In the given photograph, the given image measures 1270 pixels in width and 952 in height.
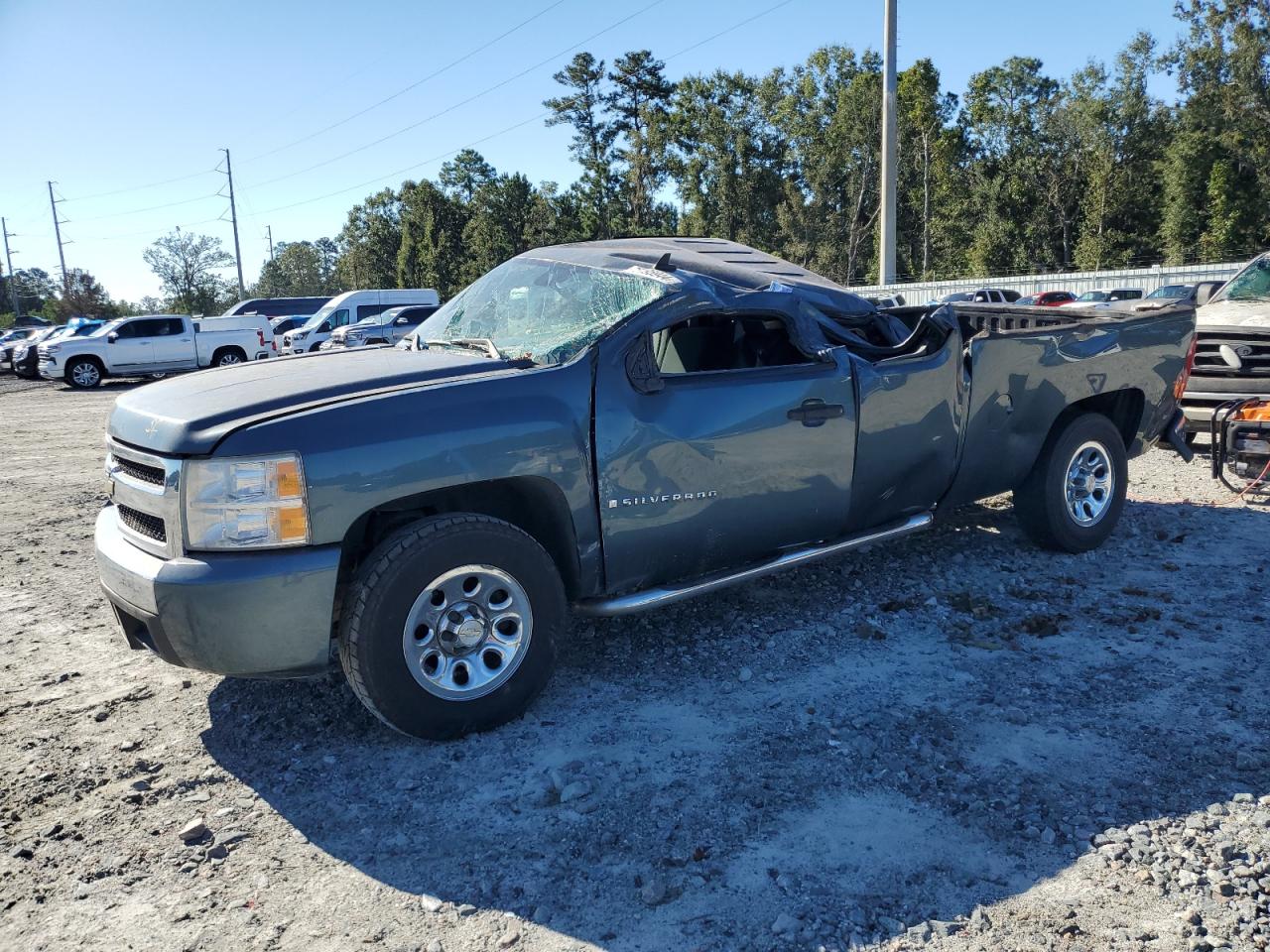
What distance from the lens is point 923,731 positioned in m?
3.71

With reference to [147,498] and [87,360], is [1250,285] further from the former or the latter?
[87,360]

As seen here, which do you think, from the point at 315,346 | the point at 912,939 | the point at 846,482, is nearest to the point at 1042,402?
the point at 846,482

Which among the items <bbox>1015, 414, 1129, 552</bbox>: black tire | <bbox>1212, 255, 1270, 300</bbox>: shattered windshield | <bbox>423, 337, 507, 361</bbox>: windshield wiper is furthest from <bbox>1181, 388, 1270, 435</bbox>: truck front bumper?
<bbox>423, 337, 507, 361</bbox>: windshield wiper

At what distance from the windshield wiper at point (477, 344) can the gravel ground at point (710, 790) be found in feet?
4.72

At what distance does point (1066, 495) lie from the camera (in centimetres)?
575

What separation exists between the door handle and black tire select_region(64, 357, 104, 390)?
2559 cm

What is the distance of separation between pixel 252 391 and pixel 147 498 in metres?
→ 0.54

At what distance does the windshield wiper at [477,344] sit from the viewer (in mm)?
4207

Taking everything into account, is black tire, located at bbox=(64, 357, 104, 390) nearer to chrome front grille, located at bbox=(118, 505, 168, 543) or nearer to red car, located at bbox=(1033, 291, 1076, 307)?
chrome front grille, located at bbox=(118, 505, 168, 543)

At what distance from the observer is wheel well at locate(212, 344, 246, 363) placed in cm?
2642

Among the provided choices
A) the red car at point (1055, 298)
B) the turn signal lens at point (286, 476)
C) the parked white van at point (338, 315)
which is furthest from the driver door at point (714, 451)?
the red car at point (1055, 298)

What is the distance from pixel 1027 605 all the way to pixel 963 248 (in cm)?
5913

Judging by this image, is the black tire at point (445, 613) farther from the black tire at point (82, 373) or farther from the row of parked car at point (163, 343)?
the black tire at point (82, 373)

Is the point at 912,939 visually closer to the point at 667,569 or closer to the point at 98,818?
the point at 667,569
